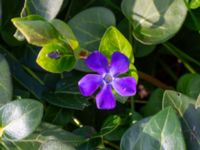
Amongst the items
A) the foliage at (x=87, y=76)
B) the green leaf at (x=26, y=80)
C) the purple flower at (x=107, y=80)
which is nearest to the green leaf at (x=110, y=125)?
the foliage at (x=87, y=76)

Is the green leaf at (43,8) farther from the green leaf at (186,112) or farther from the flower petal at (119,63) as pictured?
the green leaf at (186,112)

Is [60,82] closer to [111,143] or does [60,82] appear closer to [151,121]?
[111,143]

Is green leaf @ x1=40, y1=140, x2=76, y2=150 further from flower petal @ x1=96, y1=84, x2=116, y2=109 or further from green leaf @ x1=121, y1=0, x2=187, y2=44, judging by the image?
green leaf @ x1=121, y1=0, x2=187, y2=44

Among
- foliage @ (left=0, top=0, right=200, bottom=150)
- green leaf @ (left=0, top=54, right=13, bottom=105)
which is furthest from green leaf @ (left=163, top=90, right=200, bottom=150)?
green leaf @ (left=0, top=54, right=13, bottom=105)

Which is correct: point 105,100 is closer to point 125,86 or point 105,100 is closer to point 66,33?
point 125,86

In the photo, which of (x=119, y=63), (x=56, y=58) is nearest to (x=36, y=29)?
(x=56, y=58)

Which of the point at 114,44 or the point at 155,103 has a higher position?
the point at 114,44
